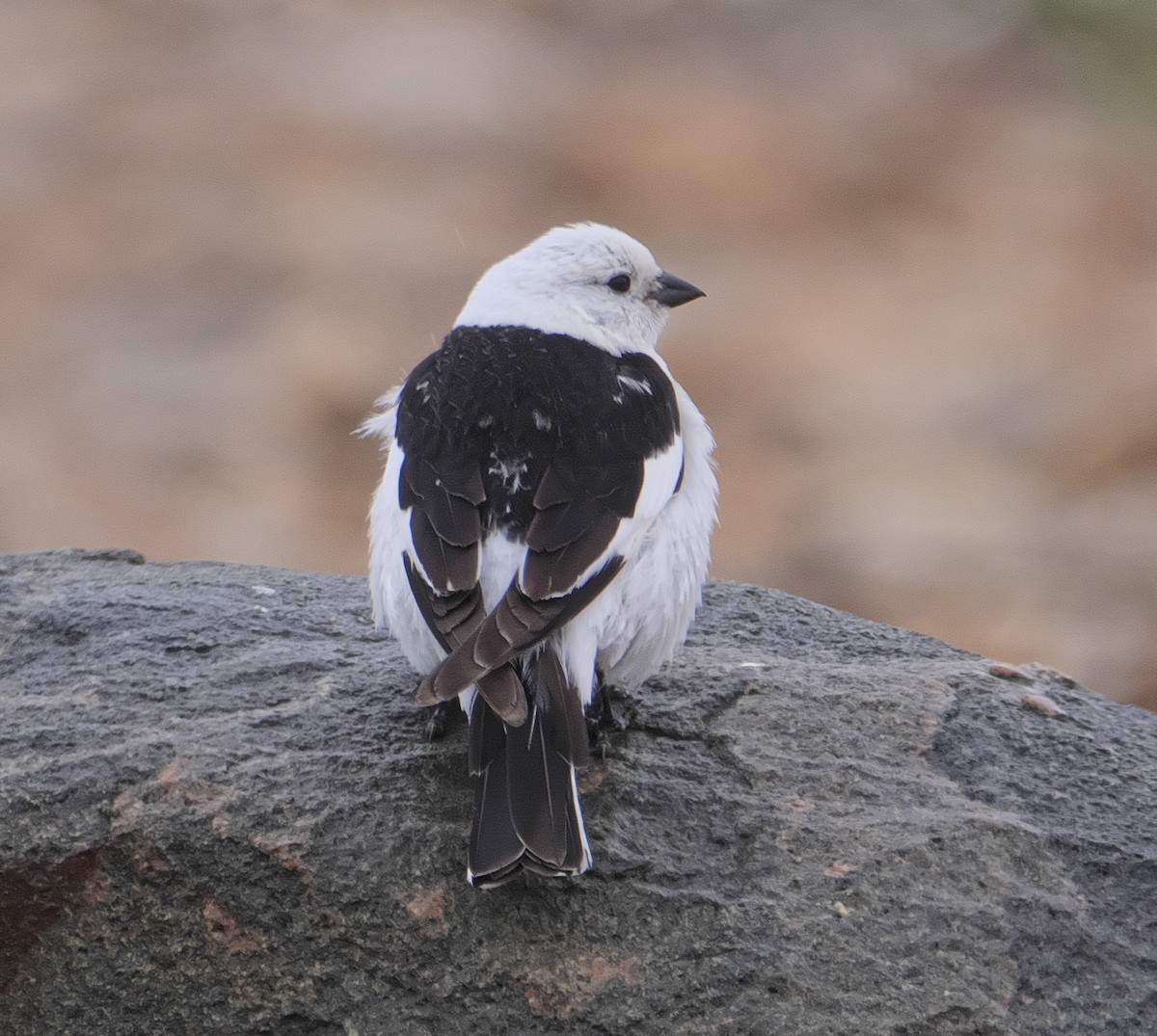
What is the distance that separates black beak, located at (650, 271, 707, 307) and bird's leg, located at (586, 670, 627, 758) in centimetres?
131

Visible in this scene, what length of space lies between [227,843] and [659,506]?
3.70ft

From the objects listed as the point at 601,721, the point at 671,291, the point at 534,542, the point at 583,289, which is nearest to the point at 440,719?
the point at 601,721

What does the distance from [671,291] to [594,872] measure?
1939 millimetres

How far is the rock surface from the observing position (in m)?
2.70

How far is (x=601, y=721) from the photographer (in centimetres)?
333

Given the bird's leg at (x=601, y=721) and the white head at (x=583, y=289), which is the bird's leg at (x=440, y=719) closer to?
the bird's leg at (x=601, y=721)

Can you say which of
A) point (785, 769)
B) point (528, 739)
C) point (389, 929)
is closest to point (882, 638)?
point (785, 769)

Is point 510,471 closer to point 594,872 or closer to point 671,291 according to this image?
point 594,872

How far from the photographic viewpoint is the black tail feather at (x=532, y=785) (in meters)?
2.70

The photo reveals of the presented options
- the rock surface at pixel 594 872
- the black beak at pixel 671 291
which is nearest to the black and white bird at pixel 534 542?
the rock surface at pixel 594 872

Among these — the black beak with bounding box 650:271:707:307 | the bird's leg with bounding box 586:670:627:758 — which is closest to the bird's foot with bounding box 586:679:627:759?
the bird's leg with bounding box 586:670:627:758

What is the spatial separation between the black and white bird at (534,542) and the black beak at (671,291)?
1.27 ft

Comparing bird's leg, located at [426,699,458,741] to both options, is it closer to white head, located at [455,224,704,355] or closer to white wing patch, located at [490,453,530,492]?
white wing patch, located at [490,453,530,492]

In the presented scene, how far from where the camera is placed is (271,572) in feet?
14.5
